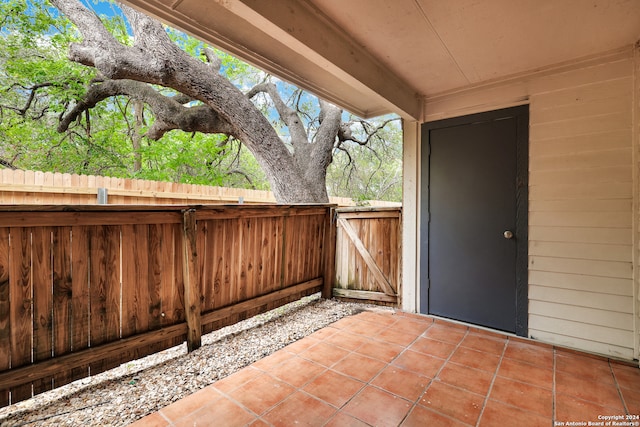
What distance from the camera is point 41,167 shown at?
5.27 metres

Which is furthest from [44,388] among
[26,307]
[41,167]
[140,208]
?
[41,167]

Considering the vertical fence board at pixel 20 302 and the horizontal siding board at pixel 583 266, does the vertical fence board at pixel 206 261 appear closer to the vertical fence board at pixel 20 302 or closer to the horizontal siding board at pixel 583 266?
the vertical fence board at pixel 20 302

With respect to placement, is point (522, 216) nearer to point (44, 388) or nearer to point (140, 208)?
point (140, 208)

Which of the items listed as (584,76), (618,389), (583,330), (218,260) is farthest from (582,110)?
(218,260)

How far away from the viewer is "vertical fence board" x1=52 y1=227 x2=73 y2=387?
5.81 ft

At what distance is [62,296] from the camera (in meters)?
1.80

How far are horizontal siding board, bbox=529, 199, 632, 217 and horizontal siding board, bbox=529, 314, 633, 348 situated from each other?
960mm

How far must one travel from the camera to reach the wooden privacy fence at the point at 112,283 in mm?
1646

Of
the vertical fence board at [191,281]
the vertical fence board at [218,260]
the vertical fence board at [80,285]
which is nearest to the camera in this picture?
the vertical fence board at [80,285]

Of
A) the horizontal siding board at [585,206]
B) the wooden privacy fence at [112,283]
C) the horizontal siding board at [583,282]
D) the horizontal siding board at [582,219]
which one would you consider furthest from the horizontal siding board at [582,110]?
the wooden privacy fence at [112,283]

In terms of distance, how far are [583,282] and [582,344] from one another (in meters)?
0.53

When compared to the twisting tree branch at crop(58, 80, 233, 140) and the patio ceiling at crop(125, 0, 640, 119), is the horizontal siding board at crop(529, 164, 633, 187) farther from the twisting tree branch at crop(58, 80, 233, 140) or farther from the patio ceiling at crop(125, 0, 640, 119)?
the twisting tree branch at crop(58, 80, 233, 140)

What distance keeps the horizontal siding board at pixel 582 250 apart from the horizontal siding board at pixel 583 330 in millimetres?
575

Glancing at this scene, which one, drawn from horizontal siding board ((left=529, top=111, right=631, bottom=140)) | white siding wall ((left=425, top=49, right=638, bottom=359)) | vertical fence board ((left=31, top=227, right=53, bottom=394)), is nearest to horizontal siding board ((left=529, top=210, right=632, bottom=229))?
white siding wall ((left=425, top=49, right=638, bottom=359))
